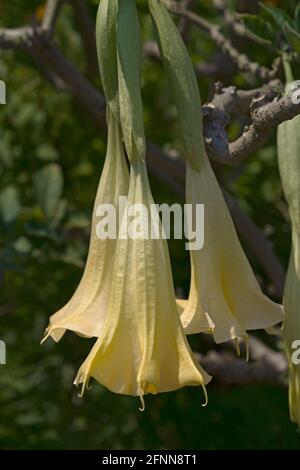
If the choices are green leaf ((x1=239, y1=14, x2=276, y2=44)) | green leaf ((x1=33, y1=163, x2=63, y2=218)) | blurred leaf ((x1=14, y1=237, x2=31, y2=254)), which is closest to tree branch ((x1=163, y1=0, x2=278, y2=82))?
green leaf ((x1=239, y1=14, x2=276, y2=44))

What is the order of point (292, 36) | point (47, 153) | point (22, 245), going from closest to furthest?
point (292, 36)
point (22, 245)
point (47, 153)

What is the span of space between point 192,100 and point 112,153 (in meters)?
0.13

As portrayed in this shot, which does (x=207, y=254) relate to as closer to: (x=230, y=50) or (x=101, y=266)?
(x=101, y=266)

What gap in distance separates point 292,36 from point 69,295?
2.77ft

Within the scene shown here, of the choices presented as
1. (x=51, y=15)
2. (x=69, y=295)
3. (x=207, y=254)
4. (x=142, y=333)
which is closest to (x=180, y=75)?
(x=207, y=254)

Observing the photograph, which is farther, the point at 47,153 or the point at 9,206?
the point at 47,153

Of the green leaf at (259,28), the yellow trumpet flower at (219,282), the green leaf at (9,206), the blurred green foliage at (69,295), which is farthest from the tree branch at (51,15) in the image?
the yellow trumpet flower at (219,282)

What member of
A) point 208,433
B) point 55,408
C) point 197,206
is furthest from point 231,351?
point 197,206

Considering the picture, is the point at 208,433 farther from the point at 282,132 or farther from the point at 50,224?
the point at 282,132

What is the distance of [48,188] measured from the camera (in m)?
1.72

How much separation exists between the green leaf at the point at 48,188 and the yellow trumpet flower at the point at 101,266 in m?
0.51

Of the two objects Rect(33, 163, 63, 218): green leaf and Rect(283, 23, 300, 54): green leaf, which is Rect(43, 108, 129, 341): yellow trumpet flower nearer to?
Rect(283, 23, 300, 54): green leaf

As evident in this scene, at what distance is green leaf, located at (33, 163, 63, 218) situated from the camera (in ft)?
5.56

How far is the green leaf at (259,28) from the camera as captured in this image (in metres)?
1.43
